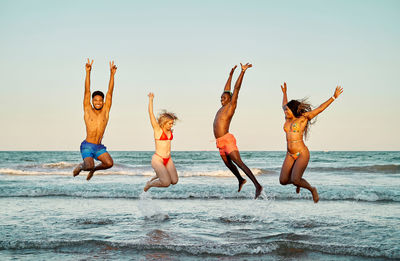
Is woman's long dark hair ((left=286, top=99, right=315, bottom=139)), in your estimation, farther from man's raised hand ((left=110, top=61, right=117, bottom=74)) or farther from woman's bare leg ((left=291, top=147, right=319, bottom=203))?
man's raised hand ((left=110, top=61, right=117, bottom=74))

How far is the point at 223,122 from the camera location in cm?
984

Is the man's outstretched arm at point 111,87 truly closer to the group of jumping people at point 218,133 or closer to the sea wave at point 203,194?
the group of jumping people at point 218,133

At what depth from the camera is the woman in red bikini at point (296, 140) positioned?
9070mm

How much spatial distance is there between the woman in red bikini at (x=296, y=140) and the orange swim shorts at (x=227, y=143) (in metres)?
1.24

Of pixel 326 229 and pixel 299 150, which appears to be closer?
pixel 299 150

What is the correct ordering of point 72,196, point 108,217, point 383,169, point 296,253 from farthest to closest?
point 383,169 → point 72,196 → point 108,217 → point 296,253

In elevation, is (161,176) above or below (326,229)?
above

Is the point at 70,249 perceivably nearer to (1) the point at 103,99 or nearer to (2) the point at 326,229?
(1) the point at 103,99

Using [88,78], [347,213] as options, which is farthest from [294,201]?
[88,78]

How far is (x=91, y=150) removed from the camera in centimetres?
954

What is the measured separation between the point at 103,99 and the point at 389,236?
707 cm

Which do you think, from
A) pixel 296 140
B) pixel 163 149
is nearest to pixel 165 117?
pixel 163 149

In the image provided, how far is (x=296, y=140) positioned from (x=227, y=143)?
1596 mm

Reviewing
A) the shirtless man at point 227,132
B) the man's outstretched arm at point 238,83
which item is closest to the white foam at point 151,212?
the shirtless man at point 227,132
